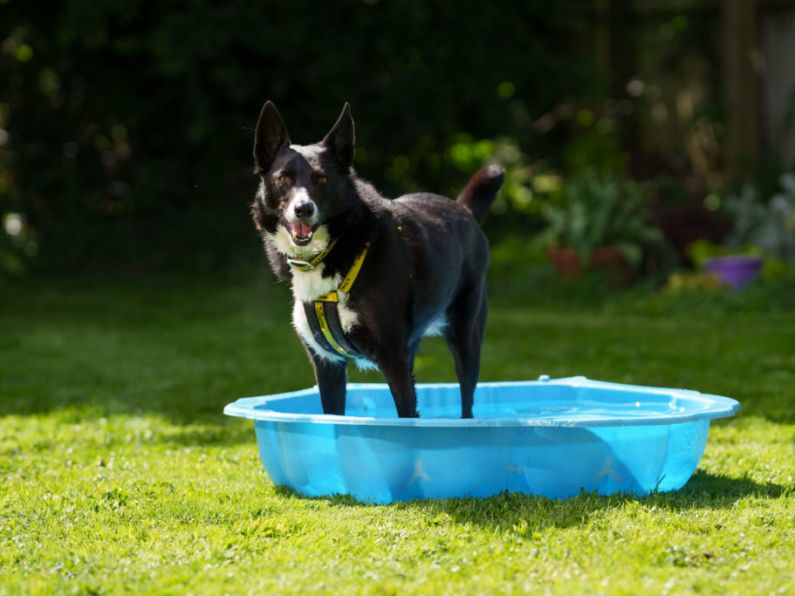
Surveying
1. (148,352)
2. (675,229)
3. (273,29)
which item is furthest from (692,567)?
(273,29)

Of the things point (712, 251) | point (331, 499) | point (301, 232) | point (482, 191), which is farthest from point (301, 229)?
point (712, 251)

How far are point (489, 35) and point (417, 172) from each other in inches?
64.0

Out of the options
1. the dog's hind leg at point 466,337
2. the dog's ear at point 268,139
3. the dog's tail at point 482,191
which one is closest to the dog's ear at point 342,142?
the dog's ear at point 268,139

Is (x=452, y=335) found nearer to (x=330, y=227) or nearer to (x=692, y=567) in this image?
(x=330, y=227)

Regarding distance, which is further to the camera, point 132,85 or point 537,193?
point 537,193

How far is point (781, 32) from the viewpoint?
39.7 feet

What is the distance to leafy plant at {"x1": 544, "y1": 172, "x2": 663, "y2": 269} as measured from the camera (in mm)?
10117

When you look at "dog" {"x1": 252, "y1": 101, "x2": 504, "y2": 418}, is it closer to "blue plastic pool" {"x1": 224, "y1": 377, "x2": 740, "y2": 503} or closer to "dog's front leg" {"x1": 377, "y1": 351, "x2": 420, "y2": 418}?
"dog's front leg" {"x1": 377, "y1": 351, "x2": 420, "y2": 418}

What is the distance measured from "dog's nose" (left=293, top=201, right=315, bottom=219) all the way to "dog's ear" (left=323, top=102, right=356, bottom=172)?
0.99ft

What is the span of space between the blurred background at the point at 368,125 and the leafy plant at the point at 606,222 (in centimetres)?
2

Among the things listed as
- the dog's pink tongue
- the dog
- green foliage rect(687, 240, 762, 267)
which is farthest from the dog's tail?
green foliage rect(687, 240, 762, 267)

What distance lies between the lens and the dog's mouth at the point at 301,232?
3.97m

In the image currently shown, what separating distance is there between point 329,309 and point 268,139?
637 mm

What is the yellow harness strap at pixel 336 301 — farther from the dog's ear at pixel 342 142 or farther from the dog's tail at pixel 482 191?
the dog's tail at pixel 482 191
